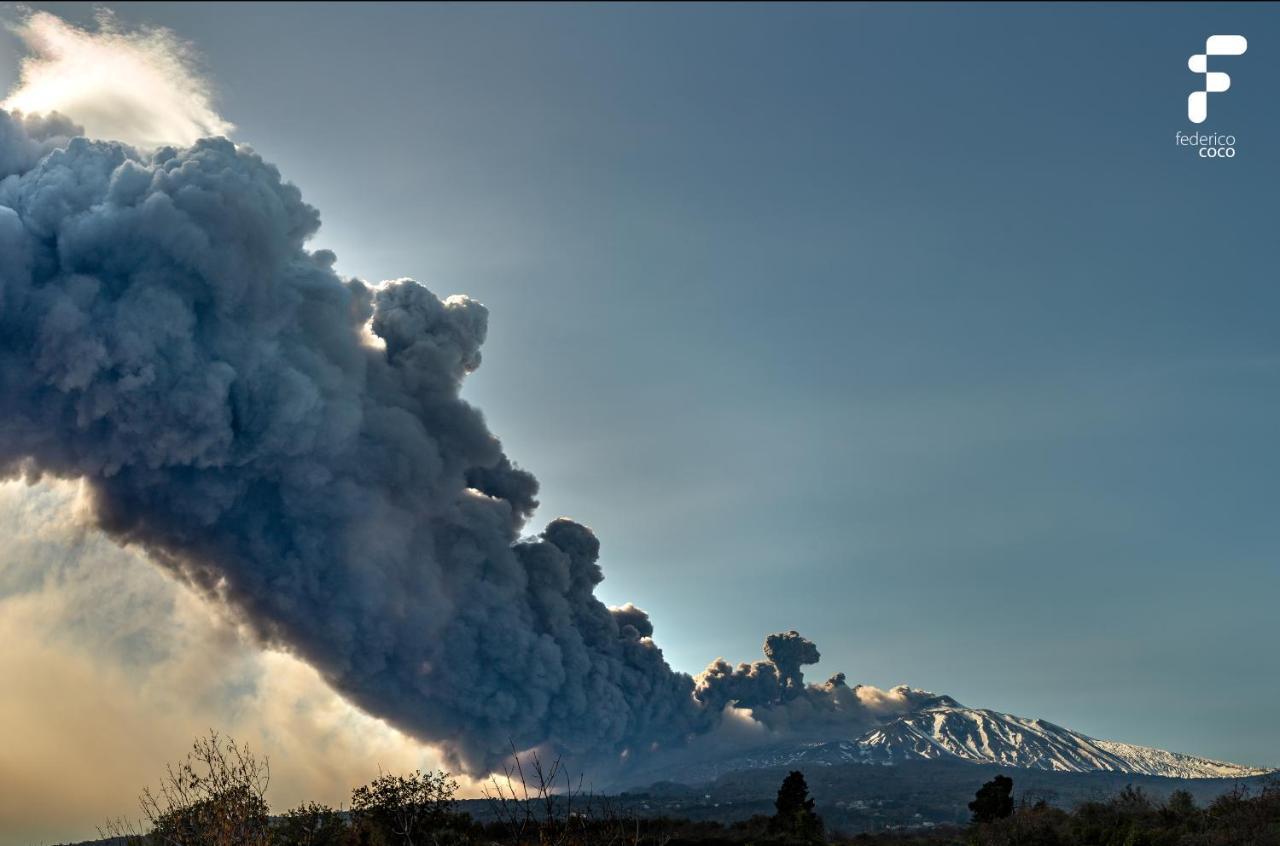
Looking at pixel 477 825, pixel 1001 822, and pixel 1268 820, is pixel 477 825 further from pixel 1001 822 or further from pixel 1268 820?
pixel 1268 820

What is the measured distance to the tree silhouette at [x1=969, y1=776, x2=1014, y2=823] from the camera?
65.1 meters

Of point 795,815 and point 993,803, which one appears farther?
point 795,815

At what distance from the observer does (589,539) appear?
5418 inches

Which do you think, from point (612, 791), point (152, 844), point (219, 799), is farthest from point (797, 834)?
point (612, 791)

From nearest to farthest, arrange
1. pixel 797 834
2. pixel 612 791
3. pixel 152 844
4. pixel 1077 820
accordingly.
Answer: pixel 152 844, pixel 1077 820, pixel 797 834, pixel 612 791

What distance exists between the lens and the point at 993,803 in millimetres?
65938

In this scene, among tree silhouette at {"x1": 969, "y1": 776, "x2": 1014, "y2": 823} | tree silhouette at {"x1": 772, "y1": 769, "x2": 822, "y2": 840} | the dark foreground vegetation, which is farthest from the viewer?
tree silhouette at {"x1": 772, "y1": 769, "x2": 822, "y2": 840}

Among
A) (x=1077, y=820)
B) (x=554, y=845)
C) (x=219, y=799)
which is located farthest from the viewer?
(x=1077, y=820)

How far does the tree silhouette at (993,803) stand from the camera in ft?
213

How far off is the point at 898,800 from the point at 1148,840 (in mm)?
125802

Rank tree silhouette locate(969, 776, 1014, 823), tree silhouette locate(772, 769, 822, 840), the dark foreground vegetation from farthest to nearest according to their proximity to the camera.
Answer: tree silhouette locate(772, 769, 822, 840), tree silhouette locate(969, 776, 1014, 823), the dark foreground vegetation

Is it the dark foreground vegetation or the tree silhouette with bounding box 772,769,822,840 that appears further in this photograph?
the tree silhouette with bounding box 772,769,822,840

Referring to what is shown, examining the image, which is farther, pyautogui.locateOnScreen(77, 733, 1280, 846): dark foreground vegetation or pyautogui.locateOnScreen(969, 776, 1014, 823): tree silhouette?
pyautogui.locateOnScreen(969, 776, 1014, 823): tree silhouette

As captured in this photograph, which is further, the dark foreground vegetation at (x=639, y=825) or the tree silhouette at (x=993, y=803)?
the tree silhouette at (x=993, y=803)
